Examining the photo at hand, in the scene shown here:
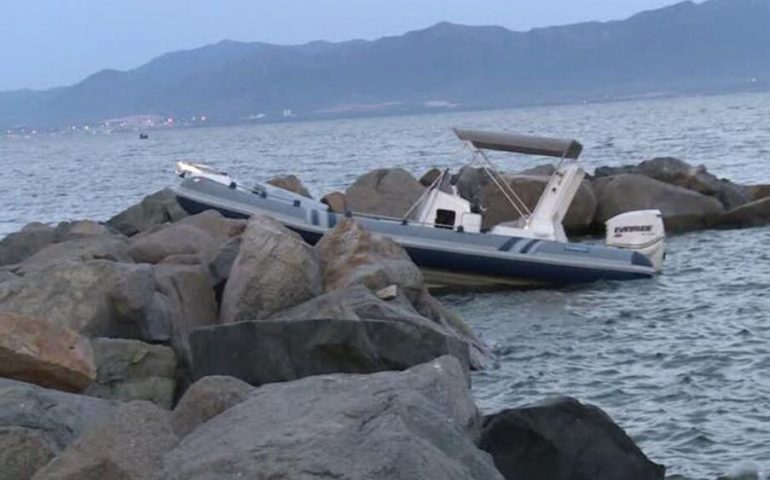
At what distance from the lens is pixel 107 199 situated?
47312 millimetres

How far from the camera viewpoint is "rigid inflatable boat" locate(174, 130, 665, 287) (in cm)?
1939

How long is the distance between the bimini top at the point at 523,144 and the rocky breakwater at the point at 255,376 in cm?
561

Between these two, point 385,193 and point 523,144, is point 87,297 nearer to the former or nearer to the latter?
point 523,144

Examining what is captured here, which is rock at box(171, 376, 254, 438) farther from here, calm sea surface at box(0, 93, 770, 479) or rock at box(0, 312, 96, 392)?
calm sea surface at box(0, 93, 770, 479)

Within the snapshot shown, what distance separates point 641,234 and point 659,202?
5.13m

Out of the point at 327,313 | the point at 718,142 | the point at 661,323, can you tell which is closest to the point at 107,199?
the point at 718,142

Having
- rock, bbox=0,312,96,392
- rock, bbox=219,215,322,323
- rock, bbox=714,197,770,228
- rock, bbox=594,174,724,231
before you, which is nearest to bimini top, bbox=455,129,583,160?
rock, bbox=594,174,724,231

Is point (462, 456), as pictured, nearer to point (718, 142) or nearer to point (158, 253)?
point (158, 253)

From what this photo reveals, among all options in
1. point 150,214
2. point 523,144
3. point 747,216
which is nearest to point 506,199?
point 523,144

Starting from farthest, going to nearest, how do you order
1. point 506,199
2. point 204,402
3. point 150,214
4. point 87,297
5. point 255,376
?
Answer: 1. point 150,214
2. point 506,199
3. point 87,297
4. point 255,376
5. point 204,402

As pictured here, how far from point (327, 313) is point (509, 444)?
3.47 meters

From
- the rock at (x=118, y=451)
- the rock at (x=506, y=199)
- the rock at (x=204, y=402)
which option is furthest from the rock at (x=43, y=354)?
the rock at (x=506, y=199)

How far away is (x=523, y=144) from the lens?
2011cm

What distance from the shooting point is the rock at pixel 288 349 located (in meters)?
10.0
